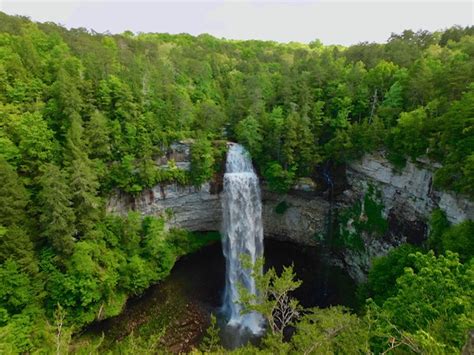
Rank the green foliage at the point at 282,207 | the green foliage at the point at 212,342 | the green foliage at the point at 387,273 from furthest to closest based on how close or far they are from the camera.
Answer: the green foliage at the point at 282,207 → the green foliage at the point at 387,273 → the green foliage at the point at 212,342

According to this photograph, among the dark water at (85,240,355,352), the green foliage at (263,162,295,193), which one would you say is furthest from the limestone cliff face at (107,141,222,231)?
the green foliage at (263,162,295,193)

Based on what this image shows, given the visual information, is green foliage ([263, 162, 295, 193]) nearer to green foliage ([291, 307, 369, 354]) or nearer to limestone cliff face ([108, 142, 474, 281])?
limestone cliff face ([108, 142, 474, 281])

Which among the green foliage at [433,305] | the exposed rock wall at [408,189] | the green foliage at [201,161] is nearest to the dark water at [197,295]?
the green foliage at [201,161]

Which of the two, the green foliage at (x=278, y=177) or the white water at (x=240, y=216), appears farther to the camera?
the white water at (x=240, y=216)

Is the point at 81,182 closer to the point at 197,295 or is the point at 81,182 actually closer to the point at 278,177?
the point at 197,295

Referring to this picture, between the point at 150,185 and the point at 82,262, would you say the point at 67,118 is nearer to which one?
the point at 150,185

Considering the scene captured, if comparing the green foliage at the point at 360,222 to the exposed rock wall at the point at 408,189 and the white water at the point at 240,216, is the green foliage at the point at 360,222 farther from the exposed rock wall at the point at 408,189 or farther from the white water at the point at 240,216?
the white water at the point at 240,216
